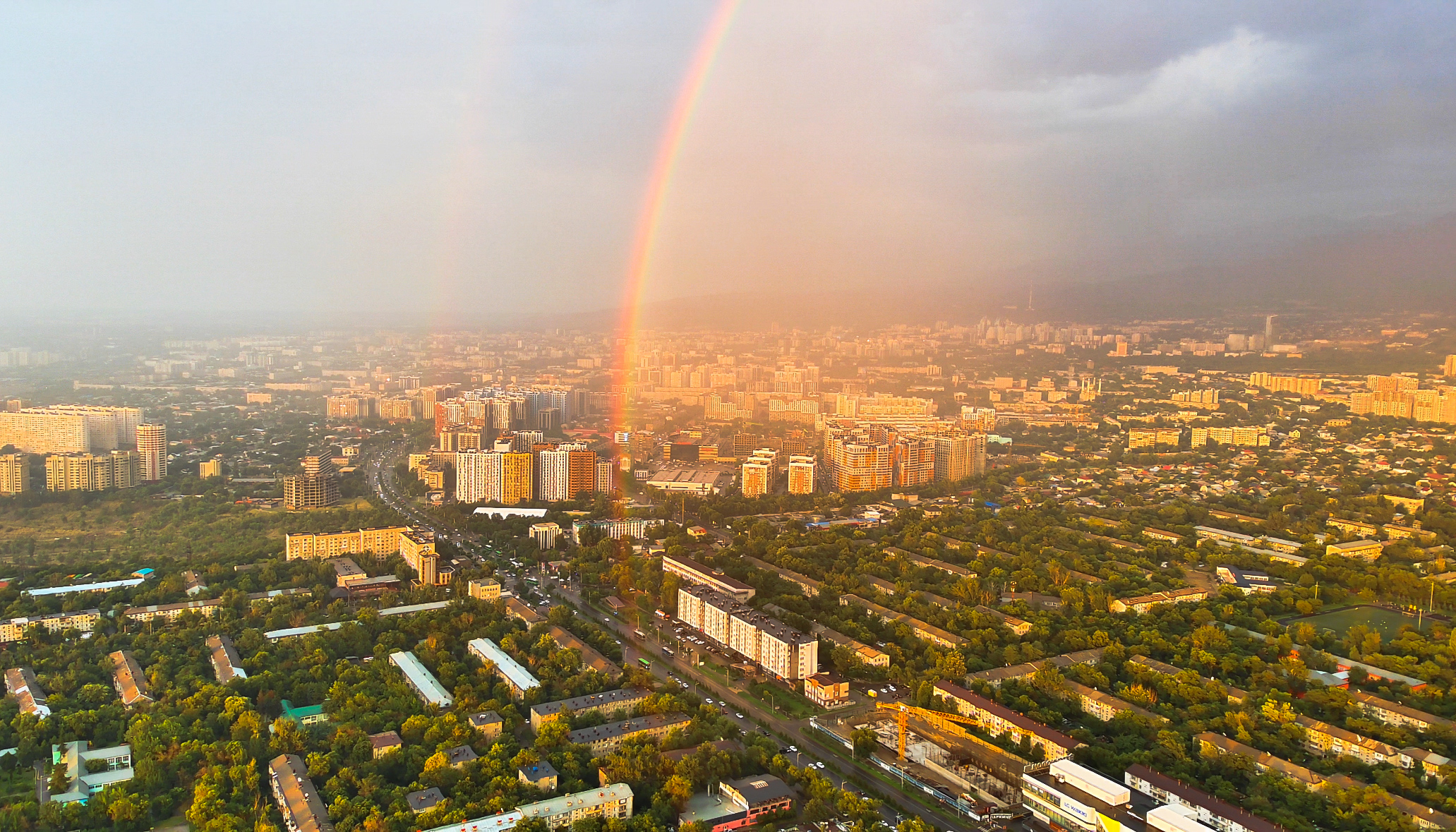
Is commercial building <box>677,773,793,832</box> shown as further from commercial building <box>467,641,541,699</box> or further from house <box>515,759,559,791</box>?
commercial building <box>467,641,541,699</box>

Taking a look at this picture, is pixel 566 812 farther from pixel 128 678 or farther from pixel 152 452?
pixel 152 452

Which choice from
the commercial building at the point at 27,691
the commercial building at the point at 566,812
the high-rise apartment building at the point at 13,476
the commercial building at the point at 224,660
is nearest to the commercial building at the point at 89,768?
the commercial building at the point at 27,691

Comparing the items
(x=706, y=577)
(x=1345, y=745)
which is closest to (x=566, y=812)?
(x=706, y=577)

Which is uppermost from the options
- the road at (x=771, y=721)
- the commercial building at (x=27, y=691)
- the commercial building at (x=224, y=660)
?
the commercial building at (x=224, y=660)

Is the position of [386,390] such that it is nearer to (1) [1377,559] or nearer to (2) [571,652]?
(2) [571,652]

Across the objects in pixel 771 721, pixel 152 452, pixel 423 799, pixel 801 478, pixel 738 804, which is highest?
pixel 152 452

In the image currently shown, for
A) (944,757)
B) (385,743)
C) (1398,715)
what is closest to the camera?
(385,743)

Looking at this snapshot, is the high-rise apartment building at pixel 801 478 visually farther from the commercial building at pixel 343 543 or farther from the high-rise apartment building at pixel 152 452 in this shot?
the high-rise apartment building at pixel 152 452

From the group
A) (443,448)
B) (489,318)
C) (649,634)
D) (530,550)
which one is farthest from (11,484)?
(489,318)
